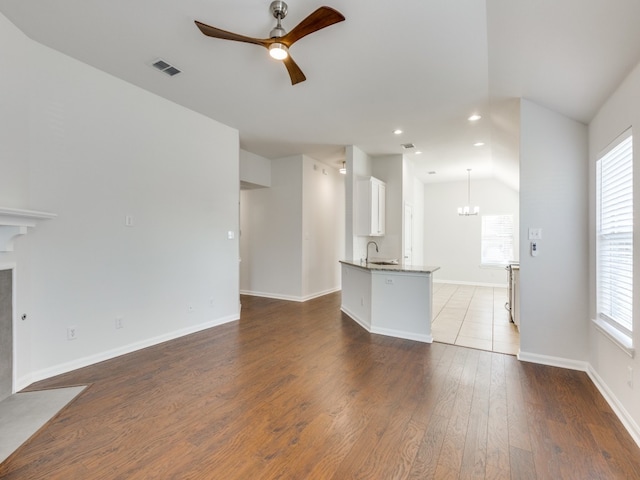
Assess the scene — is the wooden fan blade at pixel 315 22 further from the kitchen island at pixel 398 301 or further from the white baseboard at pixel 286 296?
the white baseboard at pixel 286 296

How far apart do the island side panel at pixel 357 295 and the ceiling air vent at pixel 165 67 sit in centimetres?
335

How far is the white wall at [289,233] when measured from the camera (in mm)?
6289

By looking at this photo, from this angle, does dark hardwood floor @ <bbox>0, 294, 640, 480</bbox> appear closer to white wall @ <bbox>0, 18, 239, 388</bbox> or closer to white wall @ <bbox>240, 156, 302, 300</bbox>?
white wall @ <bbox>0, 18, 239, 388</bbox>

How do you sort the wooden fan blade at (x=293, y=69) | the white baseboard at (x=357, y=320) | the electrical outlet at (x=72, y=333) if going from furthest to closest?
1. the white baseboard at (x=357, y=320)
2. the electrical outlet at (x=72, y=333)
3. the wooden fan blade at (x=293, y=69)

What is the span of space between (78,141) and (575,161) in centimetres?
499

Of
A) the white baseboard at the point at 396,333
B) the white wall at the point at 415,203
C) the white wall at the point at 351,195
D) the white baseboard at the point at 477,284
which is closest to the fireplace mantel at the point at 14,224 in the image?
the white baseboard at the point at 396,333

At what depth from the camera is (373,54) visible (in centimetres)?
279

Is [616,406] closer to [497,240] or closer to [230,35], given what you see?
[230,35]

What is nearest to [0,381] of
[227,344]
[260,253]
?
[227,344]

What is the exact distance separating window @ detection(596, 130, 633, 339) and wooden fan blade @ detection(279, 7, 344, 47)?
224 centimetres

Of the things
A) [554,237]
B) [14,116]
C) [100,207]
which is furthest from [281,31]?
[554,237]

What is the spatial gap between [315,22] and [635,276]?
2779 mm

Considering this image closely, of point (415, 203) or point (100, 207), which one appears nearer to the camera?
point (100, 207)

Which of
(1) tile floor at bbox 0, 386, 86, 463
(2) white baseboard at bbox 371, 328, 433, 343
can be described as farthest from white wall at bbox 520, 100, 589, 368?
(1) tile floor at bbox 0, 386, 86, 463
